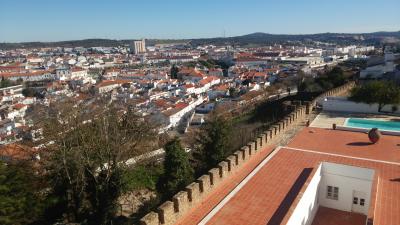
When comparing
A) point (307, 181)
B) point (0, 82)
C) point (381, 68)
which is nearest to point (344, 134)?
point (307, 181)

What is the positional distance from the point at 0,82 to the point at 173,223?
10503cm

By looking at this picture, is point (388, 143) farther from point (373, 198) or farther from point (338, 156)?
point (373, 198)

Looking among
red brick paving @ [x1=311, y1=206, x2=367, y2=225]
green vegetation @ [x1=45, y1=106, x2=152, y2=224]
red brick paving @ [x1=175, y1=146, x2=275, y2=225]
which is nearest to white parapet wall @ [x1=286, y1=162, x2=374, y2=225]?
red brick paving @ [x1=311, y1=206, x2=367, y2=225]

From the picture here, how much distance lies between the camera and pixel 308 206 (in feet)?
35.3

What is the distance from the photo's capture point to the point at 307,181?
10695 mm

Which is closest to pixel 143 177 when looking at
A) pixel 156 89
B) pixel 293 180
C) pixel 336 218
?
pixel 293 180

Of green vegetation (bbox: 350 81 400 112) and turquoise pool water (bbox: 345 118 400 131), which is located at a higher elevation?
green vegetation (bbox: 350 81 400 112)

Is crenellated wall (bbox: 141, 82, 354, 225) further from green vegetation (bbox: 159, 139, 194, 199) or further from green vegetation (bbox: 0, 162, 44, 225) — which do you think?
green vegetation (bbox: 0, 162, 44, 225)

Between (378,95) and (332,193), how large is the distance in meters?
12.8

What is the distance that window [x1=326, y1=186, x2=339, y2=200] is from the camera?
1186cm

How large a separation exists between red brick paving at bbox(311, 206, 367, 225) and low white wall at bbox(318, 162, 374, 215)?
0.21 meters

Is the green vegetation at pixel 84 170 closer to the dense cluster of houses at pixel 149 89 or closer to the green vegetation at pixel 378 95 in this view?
the dense cluster of houses at pixel 149 89

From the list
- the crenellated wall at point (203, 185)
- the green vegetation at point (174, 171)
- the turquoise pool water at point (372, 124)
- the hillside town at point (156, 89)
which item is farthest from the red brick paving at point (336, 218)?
the hillside town at point (156, 89)

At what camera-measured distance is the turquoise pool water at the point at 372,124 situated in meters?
19.8
